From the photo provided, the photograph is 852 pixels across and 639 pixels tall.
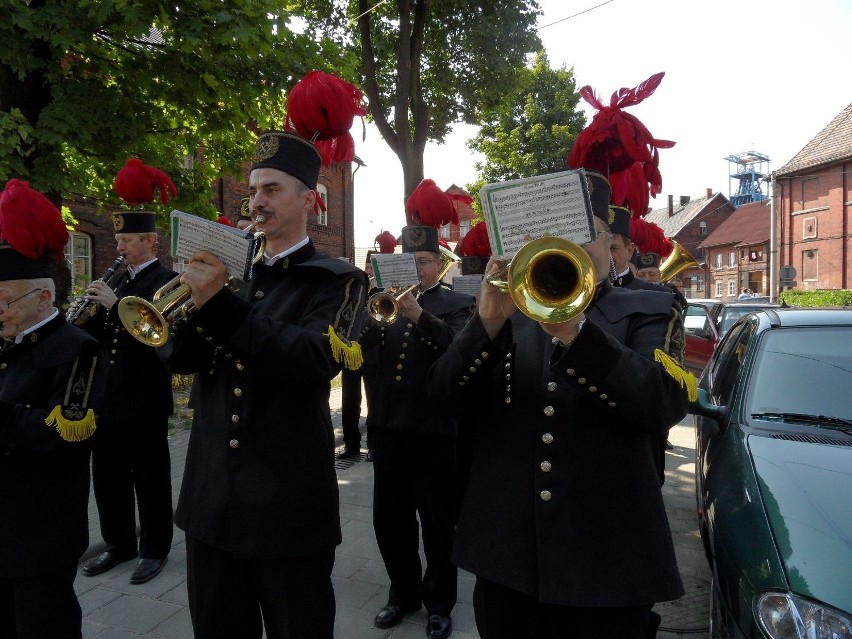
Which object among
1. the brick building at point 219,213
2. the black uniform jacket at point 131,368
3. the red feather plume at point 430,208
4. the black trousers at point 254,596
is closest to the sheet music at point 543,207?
the black trousers at point 254,596

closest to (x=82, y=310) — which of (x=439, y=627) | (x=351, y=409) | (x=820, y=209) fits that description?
(x=439, y=627)

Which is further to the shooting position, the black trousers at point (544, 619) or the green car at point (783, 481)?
the green car at point (783, 481)

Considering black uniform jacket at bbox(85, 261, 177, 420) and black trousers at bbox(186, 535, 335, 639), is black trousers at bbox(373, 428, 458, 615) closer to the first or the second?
black trousers at bbox(186, 535, 335, 639)

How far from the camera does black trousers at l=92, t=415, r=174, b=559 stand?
434 centimetres

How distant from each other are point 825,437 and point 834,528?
0.81m

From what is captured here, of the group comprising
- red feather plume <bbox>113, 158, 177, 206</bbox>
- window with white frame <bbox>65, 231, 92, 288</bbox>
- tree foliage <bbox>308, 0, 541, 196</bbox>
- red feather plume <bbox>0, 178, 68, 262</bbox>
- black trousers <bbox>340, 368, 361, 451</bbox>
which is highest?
tree foliage <bbox>308, 0, 541, 196</bbox>

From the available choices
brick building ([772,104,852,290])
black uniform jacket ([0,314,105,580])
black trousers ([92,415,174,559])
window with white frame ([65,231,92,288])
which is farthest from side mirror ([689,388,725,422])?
brick building ([772,104,852,290])

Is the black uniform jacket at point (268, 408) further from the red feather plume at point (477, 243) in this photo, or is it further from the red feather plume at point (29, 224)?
the red feather plume at point (477, 243)

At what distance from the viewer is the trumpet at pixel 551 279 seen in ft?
5.39

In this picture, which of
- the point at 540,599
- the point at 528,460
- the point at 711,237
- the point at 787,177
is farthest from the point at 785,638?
the point at 711,237

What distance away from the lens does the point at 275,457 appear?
87.0 inches

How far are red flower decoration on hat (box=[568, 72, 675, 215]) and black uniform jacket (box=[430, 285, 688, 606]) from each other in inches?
17.8

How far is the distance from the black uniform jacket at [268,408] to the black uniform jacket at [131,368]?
6.91 ft

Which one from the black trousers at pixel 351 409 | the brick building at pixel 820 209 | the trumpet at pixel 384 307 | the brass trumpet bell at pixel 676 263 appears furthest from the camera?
the brick building at pixel 820 209
